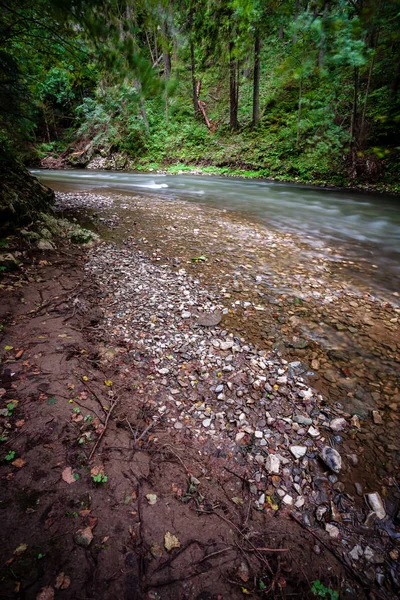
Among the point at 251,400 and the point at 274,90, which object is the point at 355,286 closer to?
the point at 251,400

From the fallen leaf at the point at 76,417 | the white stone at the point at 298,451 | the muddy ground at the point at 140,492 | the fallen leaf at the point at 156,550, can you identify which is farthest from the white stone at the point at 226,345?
the fallen leaf at the point at 156,550

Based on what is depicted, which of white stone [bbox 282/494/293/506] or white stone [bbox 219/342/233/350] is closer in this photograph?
white stone [bbox 282/494/293/506]

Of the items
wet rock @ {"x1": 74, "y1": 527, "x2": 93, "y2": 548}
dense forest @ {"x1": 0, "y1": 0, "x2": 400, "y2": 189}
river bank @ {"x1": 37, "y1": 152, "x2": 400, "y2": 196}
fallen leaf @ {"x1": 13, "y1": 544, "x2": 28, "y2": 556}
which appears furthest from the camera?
river bank @ {"x1": 37, "y1": 152, "x2": 400, "y2": 196}

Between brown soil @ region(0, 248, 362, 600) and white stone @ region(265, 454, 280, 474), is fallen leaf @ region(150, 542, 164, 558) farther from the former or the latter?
white stone @ region(265, 454, 280, 474)

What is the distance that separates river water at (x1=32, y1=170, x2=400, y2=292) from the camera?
7.18 m

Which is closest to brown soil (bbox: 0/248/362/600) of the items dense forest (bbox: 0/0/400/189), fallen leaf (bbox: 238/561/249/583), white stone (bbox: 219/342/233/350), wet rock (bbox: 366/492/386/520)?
fallen leaf (bbox: 238/561/249/583)

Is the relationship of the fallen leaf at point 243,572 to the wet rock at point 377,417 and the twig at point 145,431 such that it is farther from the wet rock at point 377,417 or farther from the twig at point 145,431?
the wet rock at point 377,417

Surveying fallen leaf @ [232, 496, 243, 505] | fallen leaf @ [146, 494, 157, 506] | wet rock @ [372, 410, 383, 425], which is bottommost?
fallen leaf @ [232, 496, 243, 505]

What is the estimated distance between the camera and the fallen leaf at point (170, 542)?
1.88 metres

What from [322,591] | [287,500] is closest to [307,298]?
[287,500]

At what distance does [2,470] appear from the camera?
2010 mm

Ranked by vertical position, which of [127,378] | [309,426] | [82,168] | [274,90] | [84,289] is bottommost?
[309,426]

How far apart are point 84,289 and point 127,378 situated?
2240 mm

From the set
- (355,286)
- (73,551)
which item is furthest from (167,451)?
(355,286)
